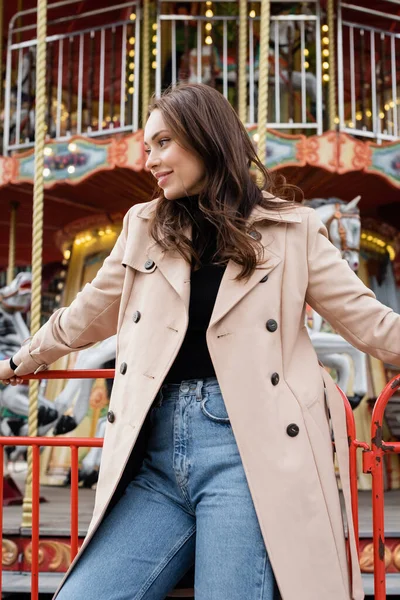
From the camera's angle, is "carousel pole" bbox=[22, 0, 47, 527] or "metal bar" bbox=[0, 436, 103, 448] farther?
"carousel pole" bbox=[22, 0, 47, 527]

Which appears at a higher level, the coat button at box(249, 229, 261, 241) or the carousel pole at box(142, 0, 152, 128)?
the carousel pole at box(142, 0, 152, 128)

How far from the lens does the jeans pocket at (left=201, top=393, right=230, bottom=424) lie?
1.45 metres

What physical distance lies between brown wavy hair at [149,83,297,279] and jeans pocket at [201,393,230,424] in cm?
25

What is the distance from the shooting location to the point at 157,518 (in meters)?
1.50

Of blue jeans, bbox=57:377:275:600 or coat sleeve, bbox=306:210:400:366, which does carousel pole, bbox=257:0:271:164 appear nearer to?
coat sleeve, bbox=306:210:400:366

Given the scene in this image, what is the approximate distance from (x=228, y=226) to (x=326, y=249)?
222 mm

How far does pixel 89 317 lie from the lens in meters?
1.74

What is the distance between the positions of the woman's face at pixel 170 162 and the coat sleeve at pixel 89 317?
197 mm

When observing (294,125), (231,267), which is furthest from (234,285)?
(294,125)

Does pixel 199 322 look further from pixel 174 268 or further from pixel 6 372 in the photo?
pixel 6 372

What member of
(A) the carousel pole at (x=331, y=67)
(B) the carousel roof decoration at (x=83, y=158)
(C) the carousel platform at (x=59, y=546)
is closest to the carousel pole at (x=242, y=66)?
(B) the carousel roof decoration at (x=83, y=158)

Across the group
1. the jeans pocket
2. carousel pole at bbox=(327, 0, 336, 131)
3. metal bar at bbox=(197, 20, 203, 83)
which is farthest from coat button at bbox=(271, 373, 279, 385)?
carousel pole at bbox=(327, 0, 336, 131)

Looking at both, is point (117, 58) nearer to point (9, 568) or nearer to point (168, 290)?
point (9, 568)

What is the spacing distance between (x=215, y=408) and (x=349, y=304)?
0.36 m
